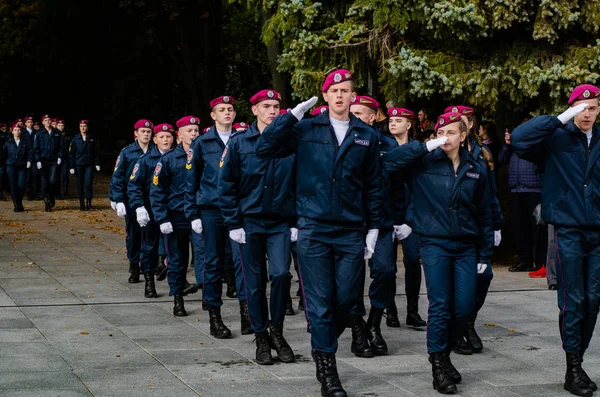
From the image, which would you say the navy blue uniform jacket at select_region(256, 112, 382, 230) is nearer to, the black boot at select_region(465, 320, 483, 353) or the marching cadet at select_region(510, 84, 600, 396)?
the marching cadet at select_region(510, 84, 600, 396)

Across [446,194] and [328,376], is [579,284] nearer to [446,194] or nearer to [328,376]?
[446,194]

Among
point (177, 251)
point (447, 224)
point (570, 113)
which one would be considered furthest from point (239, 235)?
point (570, 113)

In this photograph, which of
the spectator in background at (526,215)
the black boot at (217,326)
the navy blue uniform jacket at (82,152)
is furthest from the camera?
the navy blue uniform jacket at (82,152)

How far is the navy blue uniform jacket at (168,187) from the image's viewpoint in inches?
471

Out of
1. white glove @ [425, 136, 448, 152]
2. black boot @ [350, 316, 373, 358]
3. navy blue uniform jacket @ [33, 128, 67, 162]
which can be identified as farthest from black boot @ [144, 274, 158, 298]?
navy blue uniform jacket @ [33, 128, 67, 162]

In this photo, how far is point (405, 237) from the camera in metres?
10.0

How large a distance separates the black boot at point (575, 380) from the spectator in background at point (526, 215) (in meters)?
7.57

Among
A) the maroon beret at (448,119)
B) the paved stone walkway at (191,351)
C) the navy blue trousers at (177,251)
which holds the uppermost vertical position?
the maroon beret at (448,119)

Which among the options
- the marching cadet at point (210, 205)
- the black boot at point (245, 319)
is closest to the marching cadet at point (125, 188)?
the marching cadet at point (210, 205)

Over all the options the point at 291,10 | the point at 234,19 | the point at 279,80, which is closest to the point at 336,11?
the point at 291,10

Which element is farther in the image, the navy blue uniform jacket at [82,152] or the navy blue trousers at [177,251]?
the navy blue uniform jacket at [82,152]

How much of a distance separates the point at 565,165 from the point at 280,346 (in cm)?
271

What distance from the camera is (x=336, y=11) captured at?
1730cm

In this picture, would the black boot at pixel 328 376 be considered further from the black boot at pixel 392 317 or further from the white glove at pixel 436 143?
the black boot at pixel 392 317
